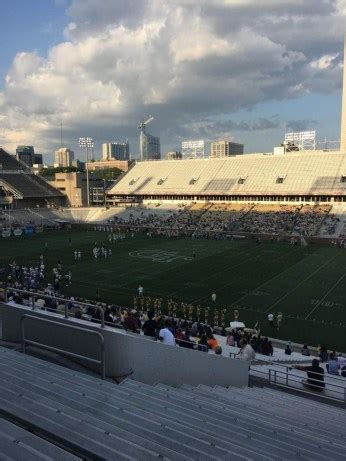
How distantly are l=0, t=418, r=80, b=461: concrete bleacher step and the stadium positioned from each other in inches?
0.5

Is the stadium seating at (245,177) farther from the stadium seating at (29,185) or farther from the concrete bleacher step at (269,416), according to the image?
the concrete bleacher step at (269,416)

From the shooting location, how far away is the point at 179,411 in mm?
4887

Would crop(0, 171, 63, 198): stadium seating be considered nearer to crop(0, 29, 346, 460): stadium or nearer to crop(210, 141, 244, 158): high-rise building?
crop(0, 29, 346, 460): stadium

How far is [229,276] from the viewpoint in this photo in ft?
90.6

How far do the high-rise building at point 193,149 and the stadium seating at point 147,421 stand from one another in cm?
8032

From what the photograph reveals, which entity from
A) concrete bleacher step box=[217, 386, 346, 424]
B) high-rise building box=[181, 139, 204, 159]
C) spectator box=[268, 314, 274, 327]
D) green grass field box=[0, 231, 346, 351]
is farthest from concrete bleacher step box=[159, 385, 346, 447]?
high-rise building box=[181, 139, 204, 159]

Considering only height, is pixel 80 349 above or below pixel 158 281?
above

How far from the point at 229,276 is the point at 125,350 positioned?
2210cm

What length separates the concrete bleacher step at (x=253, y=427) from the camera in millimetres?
4416

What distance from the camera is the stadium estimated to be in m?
3.89

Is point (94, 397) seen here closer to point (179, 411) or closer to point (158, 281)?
point (179, 411)

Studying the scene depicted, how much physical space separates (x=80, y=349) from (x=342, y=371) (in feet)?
22.4

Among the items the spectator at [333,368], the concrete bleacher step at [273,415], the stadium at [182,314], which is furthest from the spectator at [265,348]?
the concrete bleacher step at [273,415]

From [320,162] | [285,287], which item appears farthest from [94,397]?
[320,162]
